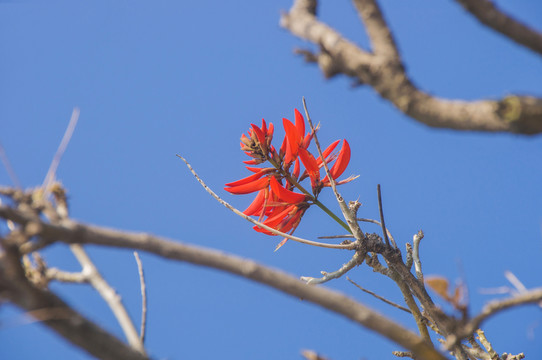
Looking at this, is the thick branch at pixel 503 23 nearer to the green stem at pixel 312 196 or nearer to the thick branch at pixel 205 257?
the thick branch at pixel 205 257

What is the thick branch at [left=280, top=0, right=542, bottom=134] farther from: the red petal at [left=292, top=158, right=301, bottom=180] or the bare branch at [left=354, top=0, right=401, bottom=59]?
the red petal at [left=292, top=158, right=301, bottom=180]

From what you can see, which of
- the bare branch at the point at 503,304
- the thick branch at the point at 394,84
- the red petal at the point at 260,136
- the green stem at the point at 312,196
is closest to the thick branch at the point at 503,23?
the thick branch at the point at 394,84

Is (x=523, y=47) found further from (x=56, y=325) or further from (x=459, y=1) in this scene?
(x=56, y=325)

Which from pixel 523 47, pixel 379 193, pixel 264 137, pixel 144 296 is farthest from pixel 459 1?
pixel 264 137

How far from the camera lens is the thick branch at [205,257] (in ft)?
1.07

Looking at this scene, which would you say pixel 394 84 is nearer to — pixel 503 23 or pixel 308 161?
pixel 503 23

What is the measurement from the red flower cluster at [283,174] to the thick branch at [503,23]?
498mm

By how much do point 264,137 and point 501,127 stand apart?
1.96ft

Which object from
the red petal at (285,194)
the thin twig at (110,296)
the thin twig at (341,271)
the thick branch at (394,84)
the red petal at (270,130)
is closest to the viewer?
the thick branch at (394,84)

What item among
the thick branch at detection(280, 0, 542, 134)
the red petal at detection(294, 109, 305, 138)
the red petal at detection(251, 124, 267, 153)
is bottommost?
the thick branch at detection(280, 0, 542, 134)

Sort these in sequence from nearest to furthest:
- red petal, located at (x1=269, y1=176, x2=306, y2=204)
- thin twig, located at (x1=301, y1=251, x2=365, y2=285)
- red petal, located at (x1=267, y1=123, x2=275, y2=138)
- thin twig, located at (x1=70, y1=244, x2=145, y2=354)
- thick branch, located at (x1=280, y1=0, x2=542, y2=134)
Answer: thick branch, located at (x1=280, y1=0, x2=542, y2=134)
thin twig, located at (x1=70, y1=244, x2=145, y2=354)
thin twig, located at (x1=301, y1=251, x2=365, y2=285)
red petal, located at (x1=269, y1=176, x2=306, y2=204)
red petal, located at (x1=267, y1=123, x2=275, y2=138)

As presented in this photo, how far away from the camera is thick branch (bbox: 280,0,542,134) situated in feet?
1.05

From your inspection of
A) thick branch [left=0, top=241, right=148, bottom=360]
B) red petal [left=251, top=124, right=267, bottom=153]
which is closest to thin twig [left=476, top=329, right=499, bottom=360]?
red petal [left=251, top=124, right=267, bottom=153]

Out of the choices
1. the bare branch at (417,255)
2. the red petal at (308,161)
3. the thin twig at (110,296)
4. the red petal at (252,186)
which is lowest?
the thin twig at (110,296)
